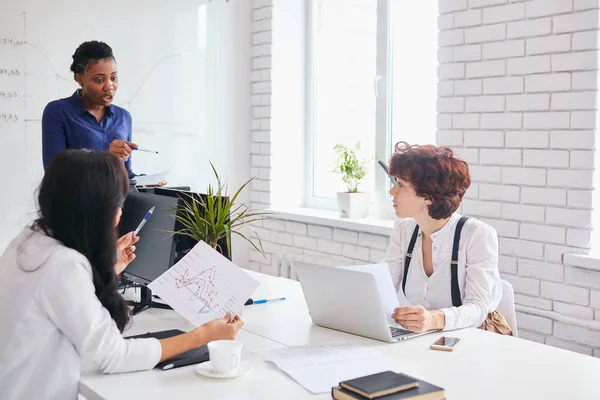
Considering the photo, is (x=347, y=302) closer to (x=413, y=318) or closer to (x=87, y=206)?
(x=413, y=318)

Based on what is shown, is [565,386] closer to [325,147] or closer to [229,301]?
[229,301]

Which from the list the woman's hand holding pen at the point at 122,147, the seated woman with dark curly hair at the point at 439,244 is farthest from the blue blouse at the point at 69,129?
the seated woman with dark curly hair at the point at 439,244

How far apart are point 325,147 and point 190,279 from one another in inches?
Answer: 104

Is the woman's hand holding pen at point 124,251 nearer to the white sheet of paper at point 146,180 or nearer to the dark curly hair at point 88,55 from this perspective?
the white sheet of paper at point 146,180

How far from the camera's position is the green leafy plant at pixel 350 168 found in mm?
3869

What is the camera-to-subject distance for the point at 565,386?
5.21 feet

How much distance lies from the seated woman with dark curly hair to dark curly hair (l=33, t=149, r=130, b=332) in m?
1.09

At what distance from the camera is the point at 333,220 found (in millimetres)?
3887

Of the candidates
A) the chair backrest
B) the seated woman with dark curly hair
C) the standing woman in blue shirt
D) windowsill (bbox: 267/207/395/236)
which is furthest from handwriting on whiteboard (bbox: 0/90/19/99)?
the chair backrest

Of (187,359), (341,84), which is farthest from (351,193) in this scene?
(187,359)

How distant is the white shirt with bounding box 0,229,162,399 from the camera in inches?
61.6

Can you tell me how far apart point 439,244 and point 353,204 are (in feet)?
4.88

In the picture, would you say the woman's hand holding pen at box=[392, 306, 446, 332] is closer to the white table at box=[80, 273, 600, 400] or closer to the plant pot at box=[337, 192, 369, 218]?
the white table at box=[80, 273, 600, 400]

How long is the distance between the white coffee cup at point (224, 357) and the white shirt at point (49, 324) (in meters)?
0.22
